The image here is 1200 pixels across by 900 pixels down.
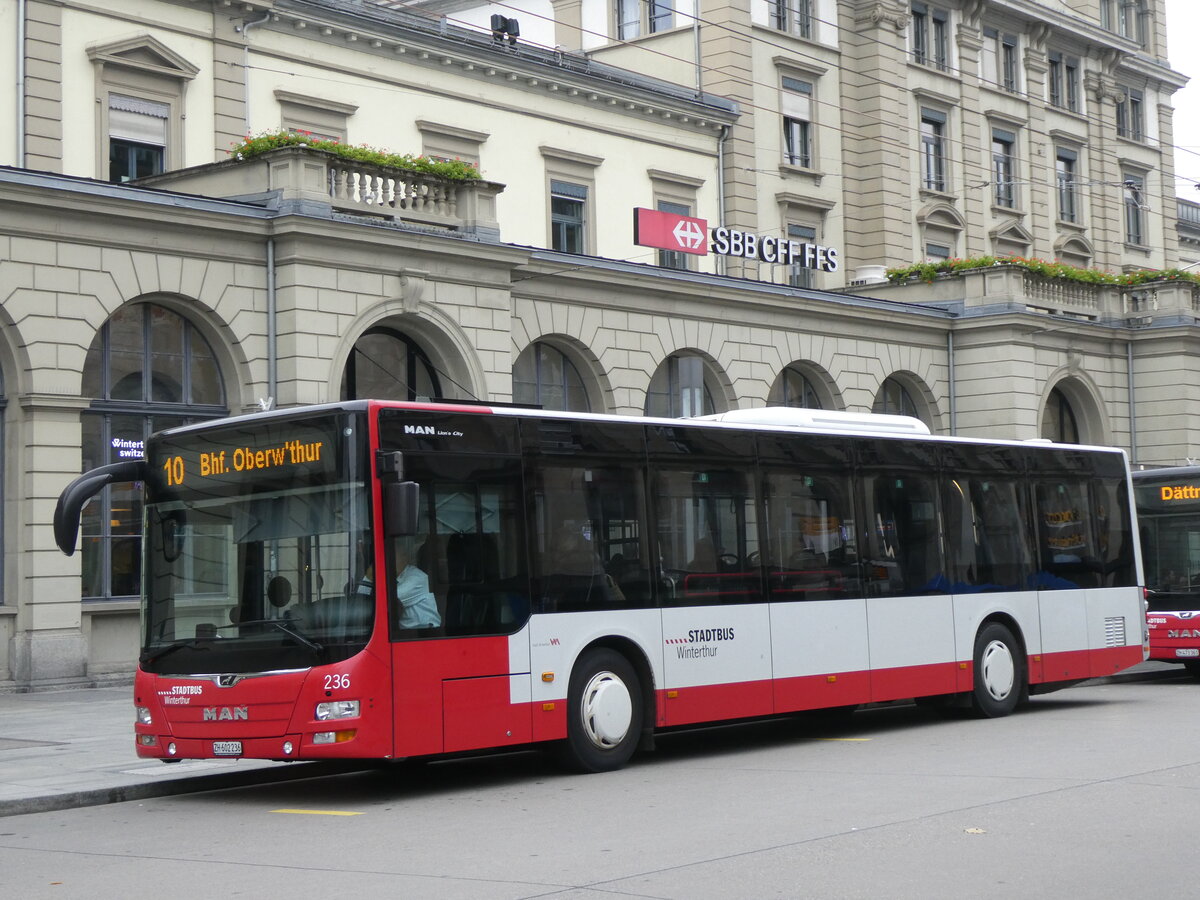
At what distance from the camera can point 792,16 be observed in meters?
41.5

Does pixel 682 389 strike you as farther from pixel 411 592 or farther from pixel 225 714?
pixel 225 714

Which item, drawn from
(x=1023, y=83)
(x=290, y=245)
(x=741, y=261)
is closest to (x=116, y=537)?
(x=290, y=245)

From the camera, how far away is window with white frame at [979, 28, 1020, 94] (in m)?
46.8

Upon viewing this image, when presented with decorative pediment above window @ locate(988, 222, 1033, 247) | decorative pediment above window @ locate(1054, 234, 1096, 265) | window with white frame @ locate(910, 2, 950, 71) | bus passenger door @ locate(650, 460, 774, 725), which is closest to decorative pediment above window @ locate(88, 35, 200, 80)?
bus passenger door @ locate(650, 460, 774, 725)

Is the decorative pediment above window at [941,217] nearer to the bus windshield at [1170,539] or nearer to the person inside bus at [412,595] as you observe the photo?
the bus windshield at [1170,539]

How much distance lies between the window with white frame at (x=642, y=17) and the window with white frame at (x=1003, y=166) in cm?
1086

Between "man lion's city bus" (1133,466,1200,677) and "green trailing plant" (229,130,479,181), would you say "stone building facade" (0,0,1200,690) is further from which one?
"man lion's city bus" (1133,466,1200,677)

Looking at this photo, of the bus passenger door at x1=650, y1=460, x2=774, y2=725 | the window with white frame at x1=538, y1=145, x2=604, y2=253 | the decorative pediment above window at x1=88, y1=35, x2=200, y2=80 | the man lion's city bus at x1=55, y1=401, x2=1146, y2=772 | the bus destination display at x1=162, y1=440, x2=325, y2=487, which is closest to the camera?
the man lion's city bus at x1=55, y1=401, x2=1146, y2=772

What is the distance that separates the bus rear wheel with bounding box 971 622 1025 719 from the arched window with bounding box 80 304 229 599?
35.1 ft

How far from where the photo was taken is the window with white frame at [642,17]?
41.0 m

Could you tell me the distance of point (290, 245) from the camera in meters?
22.8

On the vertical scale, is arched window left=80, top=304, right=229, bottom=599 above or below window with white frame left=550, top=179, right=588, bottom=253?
below

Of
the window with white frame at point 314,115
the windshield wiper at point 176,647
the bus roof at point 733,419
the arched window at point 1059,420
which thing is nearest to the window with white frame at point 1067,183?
the arched window at point 1059,420

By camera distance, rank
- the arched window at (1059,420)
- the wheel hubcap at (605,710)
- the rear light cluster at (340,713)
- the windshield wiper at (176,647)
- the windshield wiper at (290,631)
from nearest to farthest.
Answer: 1. the rear light cluster at (340,713)
2. the windshield wiper at (290,631)
3. the windshield wiper at (176,647)
4. the wheel hubcap at (605,710)
5. the arched window at (1059,420)
